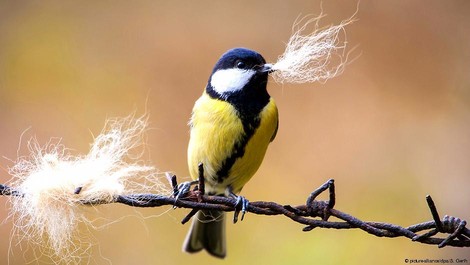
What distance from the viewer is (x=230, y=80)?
1.45m

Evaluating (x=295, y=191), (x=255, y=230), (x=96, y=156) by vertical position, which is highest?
(x=295, y=191)

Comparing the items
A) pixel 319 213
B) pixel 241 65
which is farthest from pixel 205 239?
pixel 319 213

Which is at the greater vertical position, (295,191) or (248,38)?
(248,38)

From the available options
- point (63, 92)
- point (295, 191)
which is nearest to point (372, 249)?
point (295, 191)

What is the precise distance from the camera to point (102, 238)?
2.04m

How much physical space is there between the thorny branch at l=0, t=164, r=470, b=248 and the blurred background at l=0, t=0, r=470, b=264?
0.99 metres

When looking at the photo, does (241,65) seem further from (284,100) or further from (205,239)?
(284,100)

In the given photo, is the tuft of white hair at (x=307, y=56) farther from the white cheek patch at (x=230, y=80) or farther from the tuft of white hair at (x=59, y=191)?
the tuft of white hair at (x=59, y=191)

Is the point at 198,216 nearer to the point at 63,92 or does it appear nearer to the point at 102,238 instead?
the point at 102,238

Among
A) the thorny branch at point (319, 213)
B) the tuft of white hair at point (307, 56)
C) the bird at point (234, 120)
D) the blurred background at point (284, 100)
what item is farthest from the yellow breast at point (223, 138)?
the blurred background at point (284, 100)

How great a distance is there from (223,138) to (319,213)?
0.39 m

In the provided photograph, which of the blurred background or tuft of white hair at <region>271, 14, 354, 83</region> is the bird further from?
the blurred background

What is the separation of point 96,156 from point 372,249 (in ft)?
4.10

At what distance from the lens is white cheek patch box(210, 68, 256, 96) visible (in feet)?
4.68
